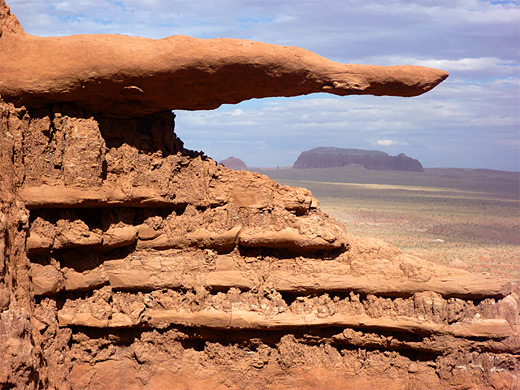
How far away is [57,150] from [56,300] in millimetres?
2047

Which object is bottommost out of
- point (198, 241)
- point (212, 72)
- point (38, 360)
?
point (38, 360)

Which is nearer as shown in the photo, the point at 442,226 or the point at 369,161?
the point at 442,226

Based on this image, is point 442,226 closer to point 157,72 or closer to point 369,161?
point 157,72

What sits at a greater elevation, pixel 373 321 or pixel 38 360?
pixel 373 321

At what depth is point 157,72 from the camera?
21.9 ft

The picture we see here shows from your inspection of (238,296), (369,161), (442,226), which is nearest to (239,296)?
(238,296)

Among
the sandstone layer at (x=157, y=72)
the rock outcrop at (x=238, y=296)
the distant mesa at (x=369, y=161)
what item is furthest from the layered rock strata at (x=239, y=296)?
the distant mesa at (x=369, y=161)

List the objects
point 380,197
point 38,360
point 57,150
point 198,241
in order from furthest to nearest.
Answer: point 380,197
point 198,241
point 57,150
point 38,360

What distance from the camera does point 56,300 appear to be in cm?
708

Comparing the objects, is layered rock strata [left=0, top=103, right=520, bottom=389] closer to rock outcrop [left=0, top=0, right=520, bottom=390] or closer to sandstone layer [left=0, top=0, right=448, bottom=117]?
rock outcrop [left=0, top=0, right=520, bottom=390]

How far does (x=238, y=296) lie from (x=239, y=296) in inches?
0.6

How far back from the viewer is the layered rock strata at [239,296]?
23.8 feet

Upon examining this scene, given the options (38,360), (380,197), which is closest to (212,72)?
(38,360)

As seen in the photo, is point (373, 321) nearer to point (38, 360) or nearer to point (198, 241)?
point (198, 241)
